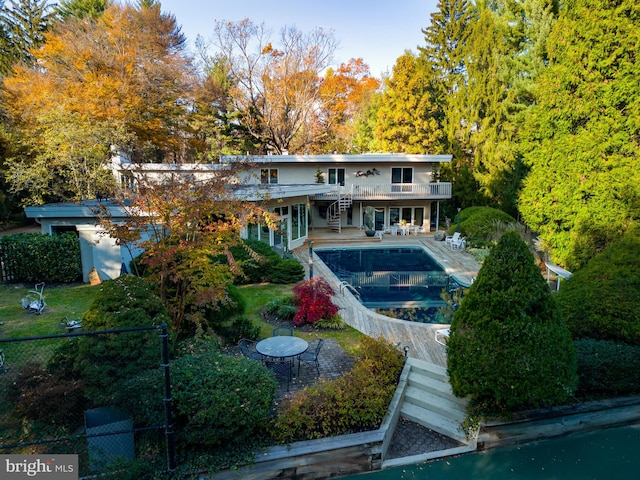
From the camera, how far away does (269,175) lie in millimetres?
24031

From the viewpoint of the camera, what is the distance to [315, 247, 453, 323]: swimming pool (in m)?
11.4

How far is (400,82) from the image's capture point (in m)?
28.5

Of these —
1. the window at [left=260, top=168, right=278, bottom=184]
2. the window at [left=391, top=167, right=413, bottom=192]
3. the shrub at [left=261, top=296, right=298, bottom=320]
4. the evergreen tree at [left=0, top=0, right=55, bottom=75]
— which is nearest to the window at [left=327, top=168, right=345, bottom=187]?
the window at [left=391, top=167, right=413, bottom=192]

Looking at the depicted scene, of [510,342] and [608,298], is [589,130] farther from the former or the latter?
[510,342]

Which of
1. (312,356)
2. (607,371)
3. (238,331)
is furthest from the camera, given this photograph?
(238,331)

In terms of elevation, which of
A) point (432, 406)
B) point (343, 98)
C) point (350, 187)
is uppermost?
point (343, 98)

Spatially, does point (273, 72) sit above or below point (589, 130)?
above

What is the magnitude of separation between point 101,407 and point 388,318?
6788 millimetres

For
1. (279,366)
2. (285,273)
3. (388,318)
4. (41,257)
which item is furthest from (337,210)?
(279,366)

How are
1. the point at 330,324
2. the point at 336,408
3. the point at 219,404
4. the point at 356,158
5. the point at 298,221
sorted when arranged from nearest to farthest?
the point at 219,404
the point at 336,408
the point at 330,324
the point at 298,221
the point at 356,158

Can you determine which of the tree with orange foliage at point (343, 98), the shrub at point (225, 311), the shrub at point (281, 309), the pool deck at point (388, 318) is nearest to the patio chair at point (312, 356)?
the pool deck at point (388, 318)

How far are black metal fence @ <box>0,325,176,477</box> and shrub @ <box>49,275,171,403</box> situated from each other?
13 mm

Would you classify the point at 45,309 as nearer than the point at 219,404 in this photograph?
No

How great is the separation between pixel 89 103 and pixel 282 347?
19.0m
